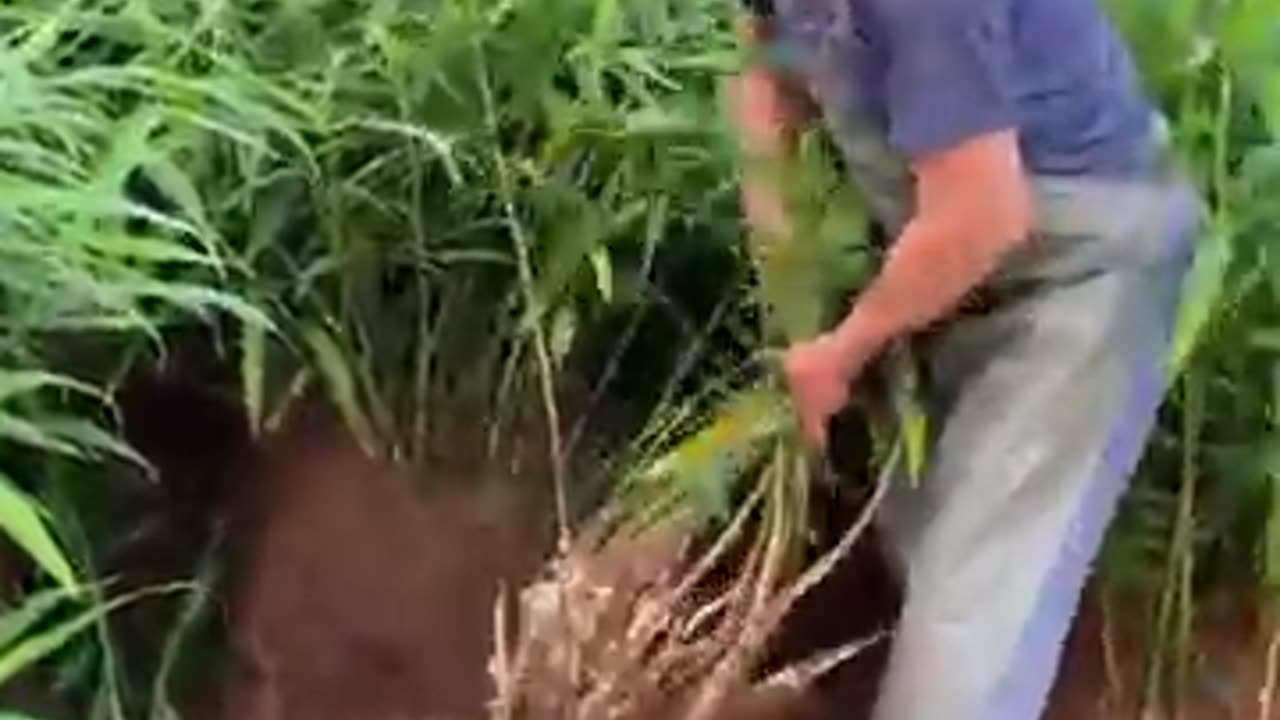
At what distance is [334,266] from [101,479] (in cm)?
24

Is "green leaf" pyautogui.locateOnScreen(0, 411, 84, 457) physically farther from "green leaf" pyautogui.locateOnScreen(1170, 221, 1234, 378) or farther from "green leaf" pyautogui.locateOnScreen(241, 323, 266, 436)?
"green leaf" pyautogui.locateOnScreen(1170, 221, 1234, 378)

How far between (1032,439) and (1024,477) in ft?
0.09

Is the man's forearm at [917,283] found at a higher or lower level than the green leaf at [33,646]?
higher

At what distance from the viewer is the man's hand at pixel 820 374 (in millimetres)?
1856

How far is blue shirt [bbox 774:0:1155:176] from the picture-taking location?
1.70 m

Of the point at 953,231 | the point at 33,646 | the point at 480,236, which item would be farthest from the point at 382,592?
the point at 953,231

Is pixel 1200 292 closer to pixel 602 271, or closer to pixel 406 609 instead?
pixel 602 271

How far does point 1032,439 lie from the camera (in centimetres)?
193

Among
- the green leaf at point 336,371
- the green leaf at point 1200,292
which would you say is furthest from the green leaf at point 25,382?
the green leaf at point 1200,292

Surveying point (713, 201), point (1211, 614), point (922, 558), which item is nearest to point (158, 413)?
point (713, 201)

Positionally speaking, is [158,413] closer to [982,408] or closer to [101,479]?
[101,479]

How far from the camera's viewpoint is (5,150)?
187 cm

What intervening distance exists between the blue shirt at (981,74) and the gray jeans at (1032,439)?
0.04 metres

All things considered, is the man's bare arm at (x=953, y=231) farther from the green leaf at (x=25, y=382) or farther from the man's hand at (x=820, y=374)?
the green leaf at (x=25, y=382)
